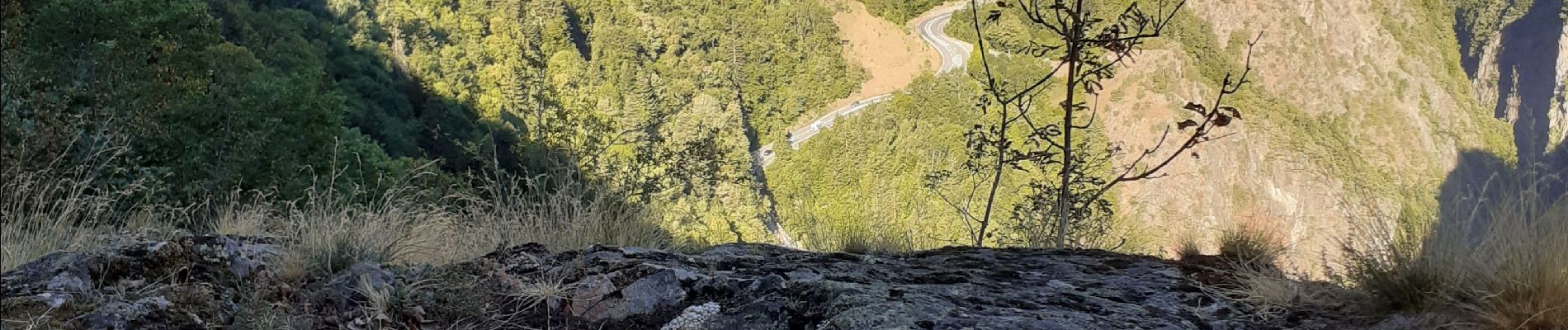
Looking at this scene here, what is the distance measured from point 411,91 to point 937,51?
39034mm

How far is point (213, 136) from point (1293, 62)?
237ft

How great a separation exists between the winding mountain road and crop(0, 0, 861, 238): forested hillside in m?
1.78

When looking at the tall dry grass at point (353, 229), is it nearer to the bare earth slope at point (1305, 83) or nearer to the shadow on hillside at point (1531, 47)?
the bare earth slope at point (1305, 83)

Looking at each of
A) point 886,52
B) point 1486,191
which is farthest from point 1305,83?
point 1486,191

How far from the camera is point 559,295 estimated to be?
74.4 inches

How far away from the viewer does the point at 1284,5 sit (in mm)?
67812

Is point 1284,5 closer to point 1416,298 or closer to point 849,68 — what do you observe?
point 849,68

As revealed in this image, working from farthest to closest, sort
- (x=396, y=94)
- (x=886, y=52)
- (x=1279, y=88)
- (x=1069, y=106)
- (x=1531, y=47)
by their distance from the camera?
(x=886, y=52) → (x=1279, y=88) → (x=1531, y=47) → (x=396, y=94) → (x=1069, y=106)

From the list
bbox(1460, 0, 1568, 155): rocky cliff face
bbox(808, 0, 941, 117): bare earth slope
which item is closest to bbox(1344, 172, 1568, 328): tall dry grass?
bbox(808, 0, 941, 117): bare earth slope

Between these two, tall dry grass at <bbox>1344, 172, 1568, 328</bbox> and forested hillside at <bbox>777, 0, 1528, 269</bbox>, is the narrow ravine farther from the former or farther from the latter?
tall dry grass at <bbox>1344, 172, 1568, 328</bbox>

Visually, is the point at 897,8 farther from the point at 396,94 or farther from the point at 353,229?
the point at 353,229

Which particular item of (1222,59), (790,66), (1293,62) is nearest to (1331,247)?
(790,66)

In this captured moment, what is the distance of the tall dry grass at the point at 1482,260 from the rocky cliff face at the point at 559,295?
190mm

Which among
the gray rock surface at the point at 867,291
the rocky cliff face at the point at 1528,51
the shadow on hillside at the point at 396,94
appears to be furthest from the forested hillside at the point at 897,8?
the gray rock surface at the point at 867,291
